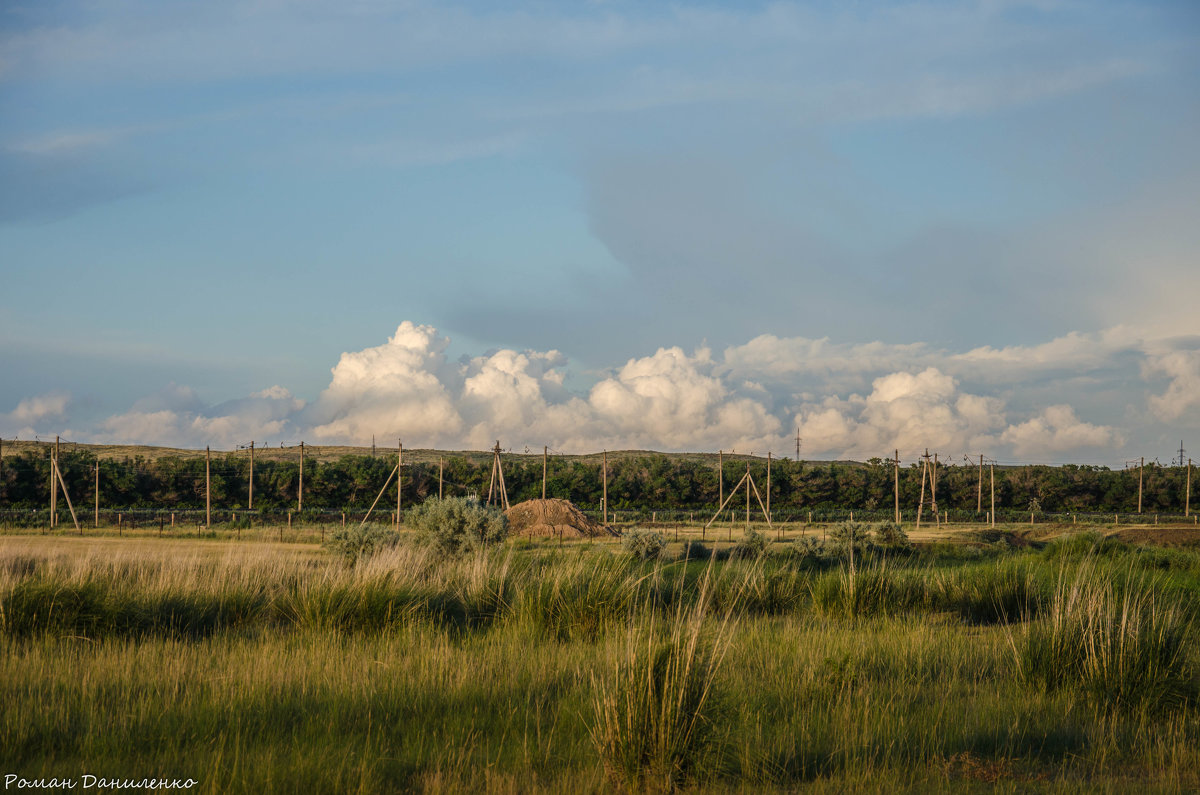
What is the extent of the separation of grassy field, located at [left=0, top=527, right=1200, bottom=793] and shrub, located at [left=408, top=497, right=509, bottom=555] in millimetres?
7862

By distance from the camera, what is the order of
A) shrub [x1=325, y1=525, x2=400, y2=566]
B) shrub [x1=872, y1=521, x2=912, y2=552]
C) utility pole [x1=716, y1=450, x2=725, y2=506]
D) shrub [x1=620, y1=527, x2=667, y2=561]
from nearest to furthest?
shrub [x1=325, y1=525, x2=400, y2=566]
shrub [x1=620, y1=527, x2=667, y2=561]
shrub [x1=872, y1=521, x2=912, y2=552]
utility pole [x1=716, y1=450, x2=725, y2=506]

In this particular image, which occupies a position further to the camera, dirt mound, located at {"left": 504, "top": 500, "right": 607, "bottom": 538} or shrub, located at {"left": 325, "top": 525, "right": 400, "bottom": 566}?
Answer: dirt mound, located at {"left": 504, "top": 500, "right": 607, "bottom": 538}

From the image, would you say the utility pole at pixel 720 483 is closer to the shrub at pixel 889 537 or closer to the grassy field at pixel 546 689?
the shrub at pixel 889 537

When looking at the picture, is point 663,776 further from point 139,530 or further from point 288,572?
point 139,530

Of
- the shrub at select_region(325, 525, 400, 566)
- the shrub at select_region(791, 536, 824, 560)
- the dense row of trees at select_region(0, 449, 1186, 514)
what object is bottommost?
the dense row of trees at select_region(0, 449, 1186, 514)

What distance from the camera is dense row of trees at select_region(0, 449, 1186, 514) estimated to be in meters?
64.2

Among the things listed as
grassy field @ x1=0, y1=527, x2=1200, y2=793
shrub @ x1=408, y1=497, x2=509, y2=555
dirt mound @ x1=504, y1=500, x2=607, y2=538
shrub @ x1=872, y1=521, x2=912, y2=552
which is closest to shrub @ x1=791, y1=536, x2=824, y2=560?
shrub @ x1=872, y1=521, x2=912, y2=552

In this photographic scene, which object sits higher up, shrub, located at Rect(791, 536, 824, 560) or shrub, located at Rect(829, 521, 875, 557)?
shrub, located at Rect(791, 536, 824, 560)

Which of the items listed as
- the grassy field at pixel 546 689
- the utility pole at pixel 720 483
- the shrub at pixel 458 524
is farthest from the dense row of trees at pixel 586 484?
the grassy field at pixel 546 689

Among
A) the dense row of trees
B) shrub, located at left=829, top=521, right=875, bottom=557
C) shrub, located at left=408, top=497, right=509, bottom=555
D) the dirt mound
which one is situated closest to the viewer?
shrub, located at left=408, top=497, right=509, bottom=555

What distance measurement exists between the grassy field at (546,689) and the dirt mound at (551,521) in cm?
2487

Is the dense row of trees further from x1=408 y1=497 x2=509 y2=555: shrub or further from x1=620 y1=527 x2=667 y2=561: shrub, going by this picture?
x1=408 y1=497 x2=509 y2=555: shrub

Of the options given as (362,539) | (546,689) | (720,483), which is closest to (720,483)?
(720,483)

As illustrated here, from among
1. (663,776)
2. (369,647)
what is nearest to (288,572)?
(369,647)
